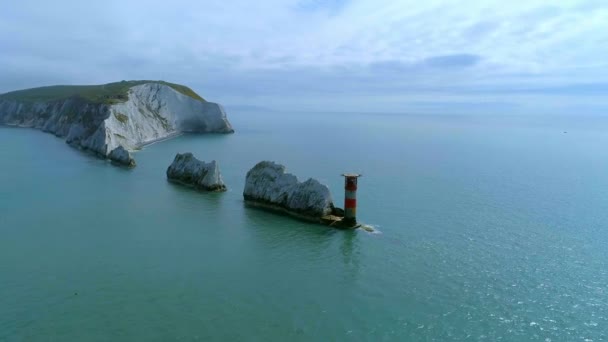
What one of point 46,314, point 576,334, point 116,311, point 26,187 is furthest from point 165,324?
point 26,187

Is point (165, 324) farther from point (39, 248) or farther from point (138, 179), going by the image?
point (138, 179)

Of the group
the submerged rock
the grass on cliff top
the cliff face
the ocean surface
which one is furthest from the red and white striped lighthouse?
the grass on cliff top

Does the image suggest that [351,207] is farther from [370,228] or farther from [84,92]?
[84,92]

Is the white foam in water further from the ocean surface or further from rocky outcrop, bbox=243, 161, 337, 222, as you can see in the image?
rocky outcrop, bbox=243, 161, 337, 222

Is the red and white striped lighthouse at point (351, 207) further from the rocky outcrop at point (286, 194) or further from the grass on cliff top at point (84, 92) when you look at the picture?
the grass on cliff top at point (84, 92)


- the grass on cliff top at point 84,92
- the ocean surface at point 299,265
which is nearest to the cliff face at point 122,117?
the grass on cliff top at point 84,92

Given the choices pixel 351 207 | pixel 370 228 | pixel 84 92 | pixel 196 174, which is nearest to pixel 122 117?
pixel 84 92
